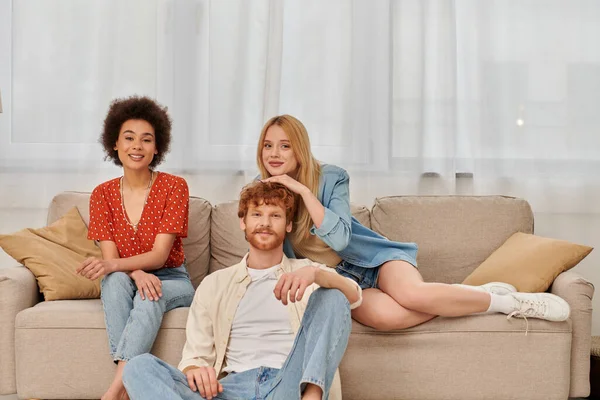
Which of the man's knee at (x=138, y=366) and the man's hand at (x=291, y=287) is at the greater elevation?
the man's hand at (x=291, y=287)

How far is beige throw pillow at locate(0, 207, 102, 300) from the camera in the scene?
116 inches

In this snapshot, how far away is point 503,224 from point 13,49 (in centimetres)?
229

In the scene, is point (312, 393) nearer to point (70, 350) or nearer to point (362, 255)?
point (362, 255)

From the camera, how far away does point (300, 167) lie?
287 centimetres

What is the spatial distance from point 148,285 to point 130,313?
0.11 m

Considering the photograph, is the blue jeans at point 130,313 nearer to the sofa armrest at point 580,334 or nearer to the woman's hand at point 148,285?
the woman's hand at point 148,285

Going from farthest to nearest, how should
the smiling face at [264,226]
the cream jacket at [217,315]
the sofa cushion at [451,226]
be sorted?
the sofa cushion at [451,226], the smiling face at [264,226], the cream jacket at [217,315]

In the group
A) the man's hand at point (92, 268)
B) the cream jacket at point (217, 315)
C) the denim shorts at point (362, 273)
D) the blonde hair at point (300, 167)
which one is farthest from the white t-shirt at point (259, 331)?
the man's hand at point (92, 268)

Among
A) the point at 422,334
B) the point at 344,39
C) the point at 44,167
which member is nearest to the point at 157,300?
the point at 422,334

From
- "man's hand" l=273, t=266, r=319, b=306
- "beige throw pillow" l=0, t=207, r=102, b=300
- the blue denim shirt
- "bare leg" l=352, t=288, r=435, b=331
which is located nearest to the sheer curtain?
"beige throw pillow" l=0, t=207, r=102, b=300

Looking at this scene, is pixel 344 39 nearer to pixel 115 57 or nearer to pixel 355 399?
pixel 115 57

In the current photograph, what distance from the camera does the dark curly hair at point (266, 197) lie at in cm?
254

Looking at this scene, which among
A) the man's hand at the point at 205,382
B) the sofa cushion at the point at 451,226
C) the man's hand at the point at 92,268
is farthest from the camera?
the sofa cushion at the point at 451,226

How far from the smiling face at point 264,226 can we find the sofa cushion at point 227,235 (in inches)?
32.1
